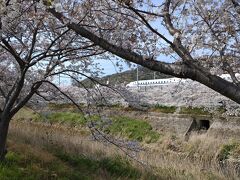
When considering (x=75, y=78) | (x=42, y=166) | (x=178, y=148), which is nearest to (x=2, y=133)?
(x=42, y=166)

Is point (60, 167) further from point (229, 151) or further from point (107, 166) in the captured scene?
point (229, 151)

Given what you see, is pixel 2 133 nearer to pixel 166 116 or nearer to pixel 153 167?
pixel 153 167

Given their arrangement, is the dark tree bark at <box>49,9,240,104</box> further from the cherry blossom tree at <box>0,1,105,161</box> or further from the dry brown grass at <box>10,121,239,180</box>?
the dry brown grass at <box>10,121,239,180</box>

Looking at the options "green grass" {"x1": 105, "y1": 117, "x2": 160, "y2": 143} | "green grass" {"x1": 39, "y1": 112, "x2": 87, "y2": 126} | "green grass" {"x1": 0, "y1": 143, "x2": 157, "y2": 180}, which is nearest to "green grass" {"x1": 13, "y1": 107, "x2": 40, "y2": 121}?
"green grass" {"x1": 39, "y1": 112, "x2": 87, "y2": 126}

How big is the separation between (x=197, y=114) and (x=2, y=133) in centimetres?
1167

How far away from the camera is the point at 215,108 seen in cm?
1290

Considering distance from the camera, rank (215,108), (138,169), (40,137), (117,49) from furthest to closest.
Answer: (40,137)
(215,108)
(138,169)
(117,49)

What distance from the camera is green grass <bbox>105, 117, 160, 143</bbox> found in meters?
18.7

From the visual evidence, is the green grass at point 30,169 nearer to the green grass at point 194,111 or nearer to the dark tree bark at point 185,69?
the dark tree bark at point 185,69

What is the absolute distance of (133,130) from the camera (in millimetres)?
20000

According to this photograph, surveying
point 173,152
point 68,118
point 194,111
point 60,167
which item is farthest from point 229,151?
point 68,118

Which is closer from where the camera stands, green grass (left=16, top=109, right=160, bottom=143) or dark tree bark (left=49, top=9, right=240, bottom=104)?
dark tree bark (left=49, top=9, right=240, bottom=104)

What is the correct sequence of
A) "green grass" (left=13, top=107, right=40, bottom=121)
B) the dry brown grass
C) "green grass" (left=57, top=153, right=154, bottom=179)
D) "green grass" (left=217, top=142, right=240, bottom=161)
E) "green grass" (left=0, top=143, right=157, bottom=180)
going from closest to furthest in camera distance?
"green grass" (left=0, top=143, right=157, bottom=180)
"green grass" (left=57, top=153, right=154, bottom=179)
the dry brown grass
"green grass" (left=217, top=142, right=240, bottom=161)
"green grass" (left=13, top=107, right=40, bottom=121)

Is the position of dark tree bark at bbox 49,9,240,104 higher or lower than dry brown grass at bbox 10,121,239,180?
higher
